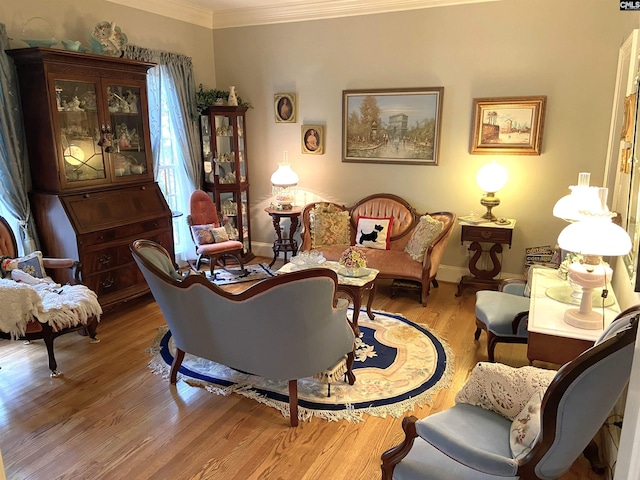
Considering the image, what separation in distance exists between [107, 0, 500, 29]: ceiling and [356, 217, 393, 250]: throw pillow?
2249mm

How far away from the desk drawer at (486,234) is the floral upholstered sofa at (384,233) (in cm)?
17

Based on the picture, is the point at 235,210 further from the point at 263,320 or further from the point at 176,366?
the point at 263,320

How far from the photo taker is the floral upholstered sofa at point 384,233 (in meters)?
4.62

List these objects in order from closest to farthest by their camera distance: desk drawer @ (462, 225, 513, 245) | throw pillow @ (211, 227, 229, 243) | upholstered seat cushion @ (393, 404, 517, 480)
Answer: upholstered seat cushion @ (393, 404, 517, 480), desk drawer @ (462, 225, 513, 245), throw pillow @ (211, 227, 229, 243)

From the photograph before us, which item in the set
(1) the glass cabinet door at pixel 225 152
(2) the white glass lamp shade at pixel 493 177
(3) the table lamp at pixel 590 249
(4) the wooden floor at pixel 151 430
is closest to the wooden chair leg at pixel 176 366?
(4) the wooden floor at pixel 151 430

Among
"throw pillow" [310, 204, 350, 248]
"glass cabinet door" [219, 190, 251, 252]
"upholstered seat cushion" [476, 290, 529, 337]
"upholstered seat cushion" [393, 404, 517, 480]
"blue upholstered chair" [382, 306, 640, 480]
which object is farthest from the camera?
"glass cabinet door" [219, 190, 251, 252]

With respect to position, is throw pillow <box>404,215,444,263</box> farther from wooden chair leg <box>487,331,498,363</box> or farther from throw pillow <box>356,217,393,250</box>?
wooden chair leg <box>487,331,498,363</box>

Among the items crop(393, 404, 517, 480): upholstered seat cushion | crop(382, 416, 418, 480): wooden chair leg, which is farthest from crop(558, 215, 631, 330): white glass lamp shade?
crop(382, 416, 418, 480): wooden chair leg

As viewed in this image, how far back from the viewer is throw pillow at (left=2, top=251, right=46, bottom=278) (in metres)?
3.54

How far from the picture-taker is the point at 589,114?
440 centimetres

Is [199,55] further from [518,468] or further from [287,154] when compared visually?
[518,468]

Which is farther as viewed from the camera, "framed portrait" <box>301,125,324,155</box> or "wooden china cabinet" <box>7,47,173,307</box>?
"framed portrait" <box>301,125,324,155</box>

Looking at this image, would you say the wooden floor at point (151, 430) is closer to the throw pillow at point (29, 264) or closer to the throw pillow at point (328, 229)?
the throw pillow at point (29, 264)

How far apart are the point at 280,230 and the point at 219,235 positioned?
2.63 feet
